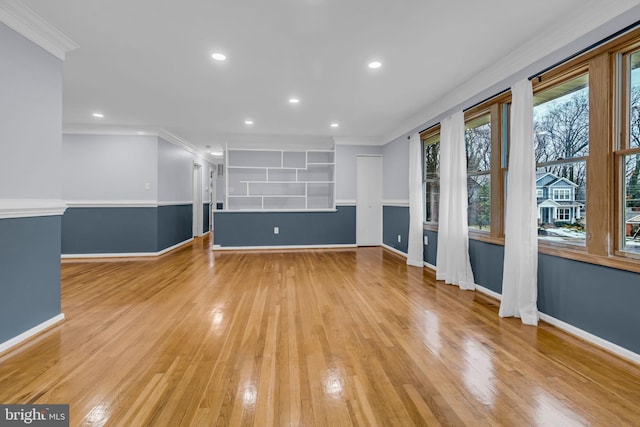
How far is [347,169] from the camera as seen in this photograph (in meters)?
6.70

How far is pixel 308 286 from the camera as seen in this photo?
3.66 meters

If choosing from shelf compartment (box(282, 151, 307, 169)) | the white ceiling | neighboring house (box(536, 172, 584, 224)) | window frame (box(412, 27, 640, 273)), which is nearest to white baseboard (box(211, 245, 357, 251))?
shelf compartment (box(282, 151, 307, 169))

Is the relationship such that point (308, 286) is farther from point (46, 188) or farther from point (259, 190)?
point (259, 190)

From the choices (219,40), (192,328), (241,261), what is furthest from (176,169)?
(192,328)

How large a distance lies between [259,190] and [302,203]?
108cm

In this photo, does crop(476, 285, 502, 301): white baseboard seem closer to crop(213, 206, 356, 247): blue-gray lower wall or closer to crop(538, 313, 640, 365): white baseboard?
crop(538, 313, 640, 365): white baseboard

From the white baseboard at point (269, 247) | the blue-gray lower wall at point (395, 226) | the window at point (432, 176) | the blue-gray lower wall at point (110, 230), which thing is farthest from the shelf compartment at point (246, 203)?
the window at point (432, 176)

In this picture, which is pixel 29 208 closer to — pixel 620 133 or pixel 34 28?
pixel 34 28

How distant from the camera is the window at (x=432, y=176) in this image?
473 centimetres

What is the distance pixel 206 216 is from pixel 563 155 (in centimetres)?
881

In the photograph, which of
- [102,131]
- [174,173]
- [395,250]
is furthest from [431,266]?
[102,131]

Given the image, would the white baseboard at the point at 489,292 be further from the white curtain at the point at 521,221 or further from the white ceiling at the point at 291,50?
the white ceiling at the point at 291,50

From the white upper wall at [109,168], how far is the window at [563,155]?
6.00 m

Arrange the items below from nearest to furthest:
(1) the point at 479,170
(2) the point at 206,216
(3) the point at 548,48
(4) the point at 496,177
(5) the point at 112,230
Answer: (3) the point at 548,48
(4) the point at 496,177
(1) the point at 479,170
(5) the point at 112,230
(2) the point at 206,216
